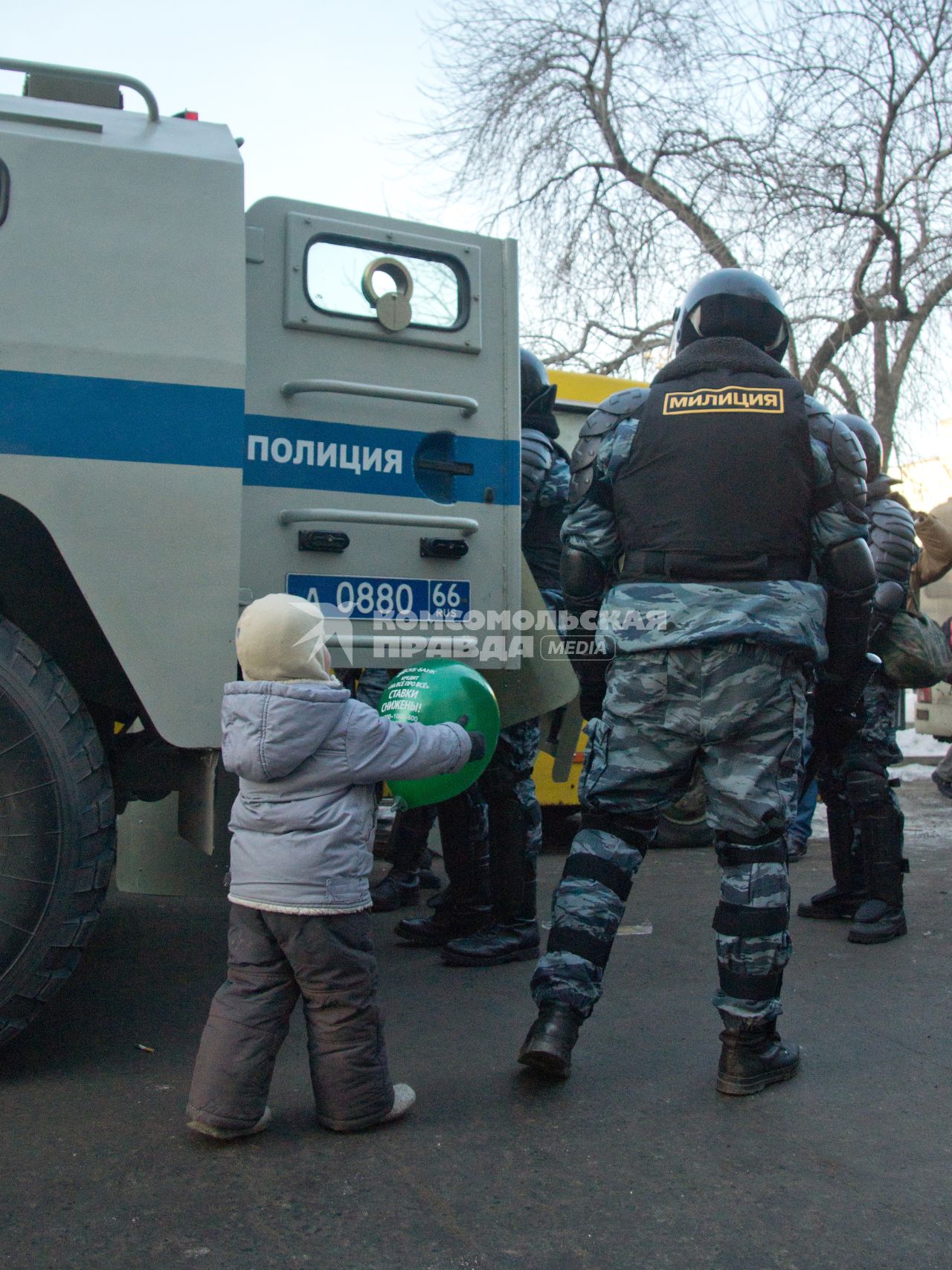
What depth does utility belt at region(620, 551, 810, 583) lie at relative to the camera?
3033 millimetres

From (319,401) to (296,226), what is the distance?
50 cm

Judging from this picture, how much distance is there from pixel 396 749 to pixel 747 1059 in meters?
1.16

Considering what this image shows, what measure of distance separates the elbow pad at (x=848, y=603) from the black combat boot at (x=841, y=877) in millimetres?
1625

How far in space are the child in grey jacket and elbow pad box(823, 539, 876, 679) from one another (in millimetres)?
1332

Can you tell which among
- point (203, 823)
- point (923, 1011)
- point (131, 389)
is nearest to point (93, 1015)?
point (203, 823)

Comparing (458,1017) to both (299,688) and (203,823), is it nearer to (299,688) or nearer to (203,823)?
(203,823)

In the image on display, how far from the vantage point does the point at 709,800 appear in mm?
3084

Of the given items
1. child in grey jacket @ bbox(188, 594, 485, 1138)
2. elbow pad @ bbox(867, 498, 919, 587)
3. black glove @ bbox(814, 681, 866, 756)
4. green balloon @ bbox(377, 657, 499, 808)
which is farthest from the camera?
elbow pad @ bbox(867, 498, 919, 587)

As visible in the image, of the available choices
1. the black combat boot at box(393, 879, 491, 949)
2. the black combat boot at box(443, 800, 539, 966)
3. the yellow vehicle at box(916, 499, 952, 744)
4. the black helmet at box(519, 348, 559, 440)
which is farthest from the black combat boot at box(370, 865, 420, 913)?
the yellow vehicle at box(916, 499, 952, 744)

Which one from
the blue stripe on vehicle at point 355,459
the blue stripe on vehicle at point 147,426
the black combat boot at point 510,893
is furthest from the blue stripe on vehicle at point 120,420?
the black combat boot at point 510,893

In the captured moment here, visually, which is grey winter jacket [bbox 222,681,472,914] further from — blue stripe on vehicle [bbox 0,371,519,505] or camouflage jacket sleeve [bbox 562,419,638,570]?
camouflage jacket sleeve [bbox 562,419,638,570]

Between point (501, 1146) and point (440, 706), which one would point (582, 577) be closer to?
point (440, 706)

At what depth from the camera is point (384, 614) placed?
11.3ft

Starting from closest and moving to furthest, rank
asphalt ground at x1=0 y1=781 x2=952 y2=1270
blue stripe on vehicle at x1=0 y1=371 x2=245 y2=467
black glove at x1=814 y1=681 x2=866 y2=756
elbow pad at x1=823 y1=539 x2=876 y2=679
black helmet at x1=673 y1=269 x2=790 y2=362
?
asphalt ground at x1=0 y1=781 x2=952 y2=1270, blue stripe on vehicle at x1=0 y1=371 x2=245 y2=467, elbow pad at x1=823 y1=539 x2=876 y2=679, black helmet at x1=673 y1=269 x2=790 y2=362, black glove at x1=814 y1=681 x2=866 y2=756
